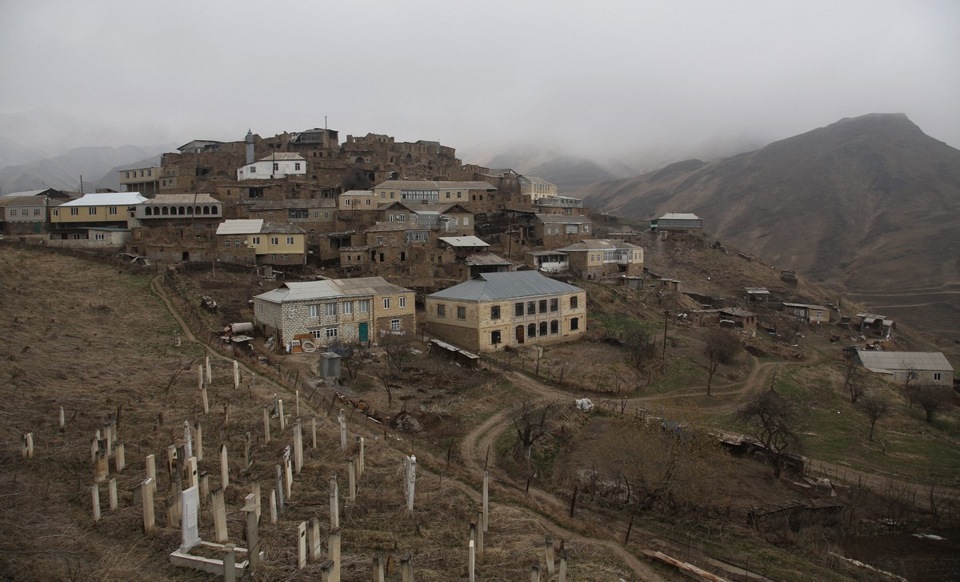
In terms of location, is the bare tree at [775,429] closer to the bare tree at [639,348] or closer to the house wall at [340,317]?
the bare tree at [639,348]

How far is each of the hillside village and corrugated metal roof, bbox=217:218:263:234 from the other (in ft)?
0.97

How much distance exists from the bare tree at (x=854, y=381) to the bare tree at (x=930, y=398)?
2775 mm

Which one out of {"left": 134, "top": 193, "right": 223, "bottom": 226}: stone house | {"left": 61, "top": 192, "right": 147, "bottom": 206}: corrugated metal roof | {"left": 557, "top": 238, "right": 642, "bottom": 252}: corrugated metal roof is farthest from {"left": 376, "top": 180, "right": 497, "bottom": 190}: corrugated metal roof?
{"left": 61, "top": 192, "right": 147, "bottom": 206}: corrugated metal roof

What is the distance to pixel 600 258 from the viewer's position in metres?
52.8

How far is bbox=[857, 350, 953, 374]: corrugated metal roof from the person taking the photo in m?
42.1

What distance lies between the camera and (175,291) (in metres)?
33.2

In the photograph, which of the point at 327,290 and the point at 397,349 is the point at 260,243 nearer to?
the point at 327,290

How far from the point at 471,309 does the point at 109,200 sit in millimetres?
32350

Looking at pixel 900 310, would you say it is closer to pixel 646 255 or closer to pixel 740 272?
pixel 740 272

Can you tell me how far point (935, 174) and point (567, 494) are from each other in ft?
446

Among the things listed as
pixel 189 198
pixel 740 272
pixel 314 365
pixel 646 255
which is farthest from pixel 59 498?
pixel 740 272

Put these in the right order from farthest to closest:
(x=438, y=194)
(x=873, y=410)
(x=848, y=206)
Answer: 1. (x=848, y=206)
2. (x=438, y=194)
3. (x=873, y=410)

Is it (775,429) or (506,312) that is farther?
(506,312)

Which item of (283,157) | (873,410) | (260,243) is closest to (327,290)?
(260,243)
